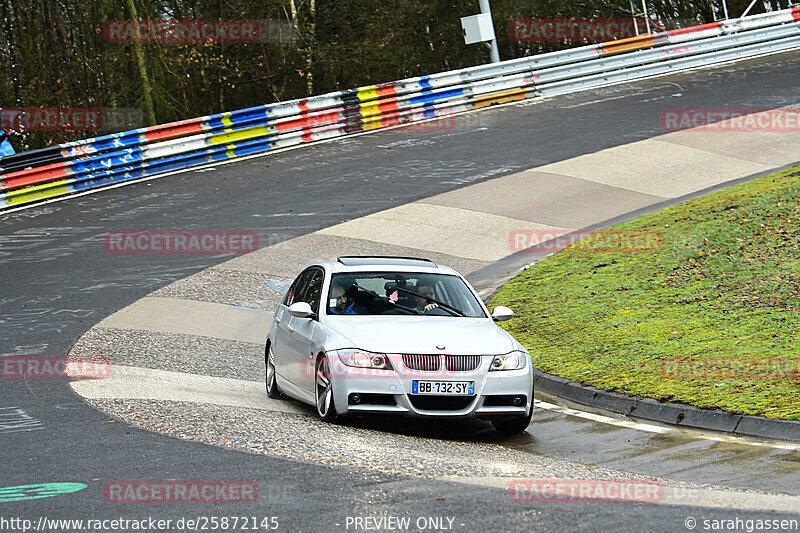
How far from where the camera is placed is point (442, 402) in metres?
8.98

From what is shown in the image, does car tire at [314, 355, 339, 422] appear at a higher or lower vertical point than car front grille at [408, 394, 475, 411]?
higher

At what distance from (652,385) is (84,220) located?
44.8 feet

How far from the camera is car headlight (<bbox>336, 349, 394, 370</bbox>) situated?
353 inches

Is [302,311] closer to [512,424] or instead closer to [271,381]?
[271,381]

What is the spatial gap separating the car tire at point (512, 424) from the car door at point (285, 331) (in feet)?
6.89

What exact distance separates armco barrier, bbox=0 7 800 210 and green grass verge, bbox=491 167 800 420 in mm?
10305

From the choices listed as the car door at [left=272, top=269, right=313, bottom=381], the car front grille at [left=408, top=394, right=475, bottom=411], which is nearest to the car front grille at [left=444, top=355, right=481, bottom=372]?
the car front grille at [left=408, top=394, right=475, bottom=411]

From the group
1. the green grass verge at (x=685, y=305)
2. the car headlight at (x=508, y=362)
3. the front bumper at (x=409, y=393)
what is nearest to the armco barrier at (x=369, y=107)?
the green grass verge at (x=685, y=305)

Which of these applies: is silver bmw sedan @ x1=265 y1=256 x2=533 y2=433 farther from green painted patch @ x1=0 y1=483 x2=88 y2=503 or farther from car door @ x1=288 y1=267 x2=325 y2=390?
green painted patch @ x1=0 y1=483 x2=88 y2=503

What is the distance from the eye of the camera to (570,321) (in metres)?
13.7

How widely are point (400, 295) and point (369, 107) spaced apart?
1814 cm

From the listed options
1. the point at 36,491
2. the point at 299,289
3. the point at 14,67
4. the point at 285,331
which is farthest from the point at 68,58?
the point at 36,491

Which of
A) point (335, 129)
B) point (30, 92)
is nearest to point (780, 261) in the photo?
point (335, 129)

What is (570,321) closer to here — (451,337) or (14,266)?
(451,337)
